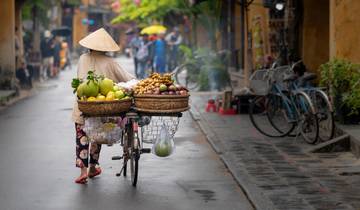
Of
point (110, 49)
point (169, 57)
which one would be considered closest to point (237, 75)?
point (169, 57)

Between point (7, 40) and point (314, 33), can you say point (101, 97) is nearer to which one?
point (314, 33)

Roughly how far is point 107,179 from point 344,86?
453 cm

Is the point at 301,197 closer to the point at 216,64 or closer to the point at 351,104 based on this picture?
the point at 351,104

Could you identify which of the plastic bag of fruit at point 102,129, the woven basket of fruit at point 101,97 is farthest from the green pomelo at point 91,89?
the plastic bag of fruit at point 102,129

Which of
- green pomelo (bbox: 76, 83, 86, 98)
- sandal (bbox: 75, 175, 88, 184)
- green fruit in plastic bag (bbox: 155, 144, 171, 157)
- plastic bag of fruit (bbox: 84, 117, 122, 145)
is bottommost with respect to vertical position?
sandal (bbox: 75, 175, 88, 184)

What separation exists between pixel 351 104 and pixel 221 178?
3.25 metres

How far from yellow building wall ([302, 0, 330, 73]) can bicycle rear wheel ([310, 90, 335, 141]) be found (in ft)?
Answer: 24.0

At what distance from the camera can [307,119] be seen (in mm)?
13789

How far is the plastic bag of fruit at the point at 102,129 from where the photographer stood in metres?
10.1

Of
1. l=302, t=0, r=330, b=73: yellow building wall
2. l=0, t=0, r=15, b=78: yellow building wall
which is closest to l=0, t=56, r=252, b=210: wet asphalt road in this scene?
l=302, t=0, r=330, b=73: yellow building wall

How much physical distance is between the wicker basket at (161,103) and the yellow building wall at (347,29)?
5.26m

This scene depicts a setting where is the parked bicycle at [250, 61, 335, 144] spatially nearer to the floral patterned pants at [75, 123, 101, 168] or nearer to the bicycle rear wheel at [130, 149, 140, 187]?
the bicycle rear wheel at [130, 149, 140, 187]

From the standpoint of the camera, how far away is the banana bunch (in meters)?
10.0

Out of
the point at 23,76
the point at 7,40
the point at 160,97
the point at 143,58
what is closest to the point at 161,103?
the point at 160,97
